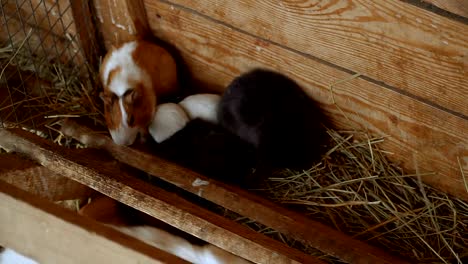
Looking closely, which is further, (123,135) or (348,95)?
(123,135)

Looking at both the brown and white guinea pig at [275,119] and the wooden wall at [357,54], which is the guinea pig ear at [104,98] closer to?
the wooden wall at [357,54]

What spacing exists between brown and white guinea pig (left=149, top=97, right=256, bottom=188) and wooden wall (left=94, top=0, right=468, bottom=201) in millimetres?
214

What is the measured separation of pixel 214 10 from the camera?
7.20 feet

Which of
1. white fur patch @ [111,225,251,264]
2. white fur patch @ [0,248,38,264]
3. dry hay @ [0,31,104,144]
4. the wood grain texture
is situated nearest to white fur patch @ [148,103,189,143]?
dry hay @ [0,31,104,144]

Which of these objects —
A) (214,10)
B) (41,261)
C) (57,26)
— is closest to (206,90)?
(214,10)

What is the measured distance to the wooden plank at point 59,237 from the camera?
4.21ft

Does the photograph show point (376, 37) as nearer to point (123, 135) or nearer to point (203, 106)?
point (203, 106)

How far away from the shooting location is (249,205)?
2.07m

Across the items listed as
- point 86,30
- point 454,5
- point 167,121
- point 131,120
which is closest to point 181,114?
point 167,121

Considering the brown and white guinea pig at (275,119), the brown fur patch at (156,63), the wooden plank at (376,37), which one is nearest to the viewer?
the wooden plank at (376,37)

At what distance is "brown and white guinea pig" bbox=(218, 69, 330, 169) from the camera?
2176 mm

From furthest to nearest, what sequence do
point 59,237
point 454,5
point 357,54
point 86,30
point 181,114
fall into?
point 86,30, point 181,114, point 357,54, point 454,5, point 59,237

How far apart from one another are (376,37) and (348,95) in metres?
0.28

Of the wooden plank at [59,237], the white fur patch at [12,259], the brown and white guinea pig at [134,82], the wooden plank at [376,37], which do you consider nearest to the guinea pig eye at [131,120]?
the brown and white guinea pig at [134,82]
